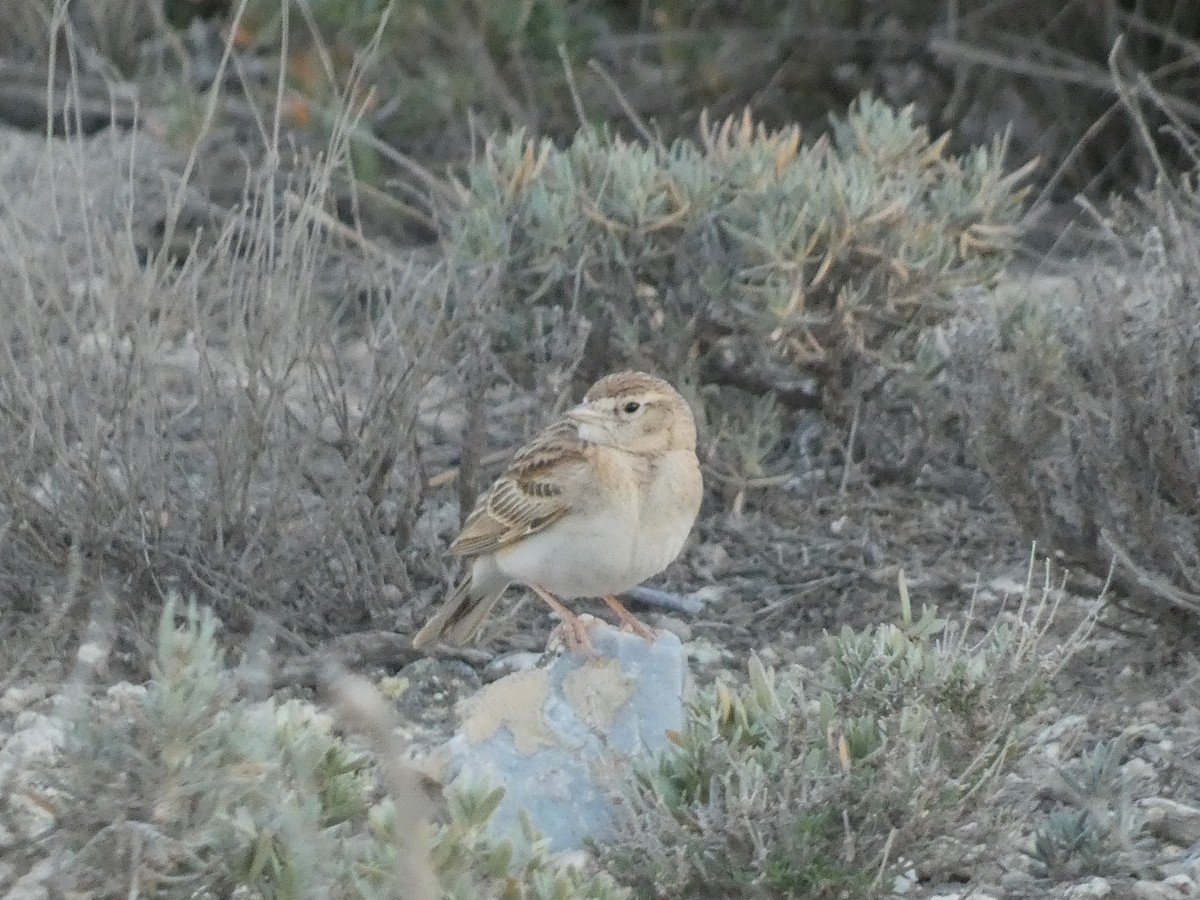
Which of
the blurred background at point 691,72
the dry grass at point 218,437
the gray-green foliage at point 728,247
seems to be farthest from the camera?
the blurred background at point 691,72

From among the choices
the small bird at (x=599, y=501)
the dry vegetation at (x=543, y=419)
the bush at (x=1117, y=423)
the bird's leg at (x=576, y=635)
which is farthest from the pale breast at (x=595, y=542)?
the bush at (x=1117, y=423)

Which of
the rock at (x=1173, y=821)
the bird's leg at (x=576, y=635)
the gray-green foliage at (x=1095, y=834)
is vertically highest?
the bird's leg at (x=576, y=635)

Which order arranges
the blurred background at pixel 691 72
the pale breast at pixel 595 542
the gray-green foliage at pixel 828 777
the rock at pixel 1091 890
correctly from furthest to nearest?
the blurred background at pixel 691 72
the pale breast at pixel 595 542
the rock at pixel 1091 890
the gray-green foliage at pixel 828 777

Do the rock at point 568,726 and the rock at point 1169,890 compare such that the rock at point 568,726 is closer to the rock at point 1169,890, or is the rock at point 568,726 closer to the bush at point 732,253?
the rock at point 1169,890

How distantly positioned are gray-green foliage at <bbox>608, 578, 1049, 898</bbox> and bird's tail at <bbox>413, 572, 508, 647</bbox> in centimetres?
139

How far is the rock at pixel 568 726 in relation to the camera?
409cm

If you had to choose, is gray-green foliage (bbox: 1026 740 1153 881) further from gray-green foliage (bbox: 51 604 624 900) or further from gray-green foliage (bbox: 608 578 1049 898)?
gray-green foliage (bbox: 51 604 624 900)

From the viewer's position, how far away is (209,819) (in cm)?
310

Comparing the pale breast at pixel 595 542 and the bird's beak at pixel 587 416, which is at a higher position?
the bird's beak at pixel 587 416

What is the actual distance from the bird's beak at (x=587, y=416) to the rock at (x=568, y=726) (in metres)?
0.62

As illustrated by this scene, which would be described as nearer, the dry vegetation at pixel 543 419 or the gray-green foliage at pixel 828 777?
the dry vegetation at pixel 543 419

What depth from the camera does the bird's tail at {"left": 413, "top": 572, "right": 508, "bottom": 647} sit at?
16.9 ft

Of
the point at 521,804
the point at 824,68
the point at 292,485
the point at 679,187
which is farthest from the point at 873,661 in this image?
the point at 824,68

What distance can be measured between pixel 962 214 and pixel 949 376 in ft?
2.13
